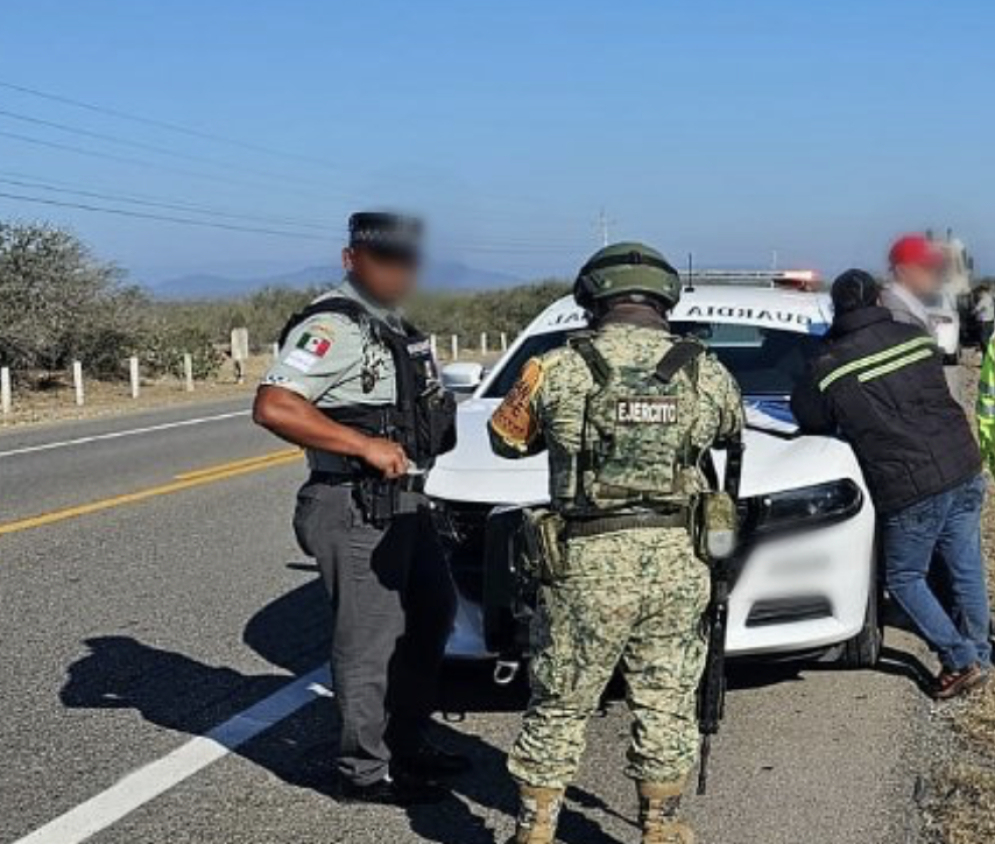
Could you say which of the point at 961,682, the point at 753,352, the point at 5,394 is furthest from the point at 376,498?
the point at 5,394

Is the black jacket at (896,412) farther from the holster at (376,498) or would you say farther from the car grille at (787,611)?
the holster at (376,498)

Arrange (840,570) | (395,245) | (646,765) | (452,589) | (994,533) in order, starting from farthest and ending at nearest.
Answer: (994,533), (840,570), (452,589), (395,245), (646,765)

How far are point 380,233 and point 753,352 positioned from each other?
11.2ft

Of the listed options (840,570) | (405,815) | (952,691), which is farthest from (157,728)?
(952,691)

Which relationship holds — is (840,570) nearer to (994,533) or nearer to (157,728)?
(157,728)

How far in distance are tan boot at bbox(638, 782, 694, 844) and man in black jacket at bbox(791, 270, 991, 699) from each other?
2.26 metres

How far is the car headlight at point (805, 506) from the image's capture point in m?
5.43

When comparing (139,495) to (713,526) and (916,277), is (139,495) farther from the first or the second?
(713,526)

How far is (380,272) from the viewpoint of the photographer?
457cm

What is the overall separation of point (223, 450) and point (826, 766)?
11.9 m

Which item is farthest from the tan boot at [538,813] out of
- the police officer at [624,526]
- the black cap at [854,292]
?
the black cap at [854,292]

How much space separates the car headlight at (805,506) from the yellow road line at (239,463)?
869 centimetres

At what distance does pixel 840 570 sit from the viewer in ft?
18.1

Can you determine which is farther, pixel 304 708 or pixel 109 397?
pixel 109 397
